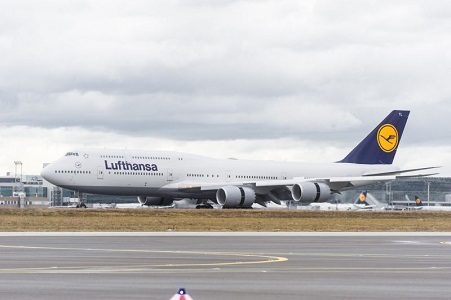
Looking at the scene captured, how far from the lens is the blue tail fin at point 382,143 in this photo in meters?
93.0

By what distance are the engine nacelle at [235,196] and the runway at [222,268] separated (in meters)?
39.3

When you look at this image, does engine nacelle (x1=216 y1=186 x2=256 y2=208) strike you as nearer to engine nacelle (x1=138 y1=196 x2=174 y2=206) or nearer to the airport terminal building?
engine nacelle (x1=138 y1=196 x2=174 y2=206)

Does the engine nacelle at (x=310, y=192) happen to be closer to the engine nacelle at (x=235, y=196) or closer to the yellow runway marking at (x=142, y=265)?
the engine nacelle at (x=235, y=196)

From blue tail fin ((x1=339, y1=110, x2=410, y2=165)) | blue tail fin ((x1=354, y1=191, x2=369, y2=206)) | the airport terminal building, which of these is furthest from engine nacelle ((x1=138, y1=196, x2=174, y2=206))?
blue tail fin ((x1=354, y1=191, x2=369, y2=206))

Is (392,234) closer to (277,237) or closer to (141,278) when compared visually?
(277,237)

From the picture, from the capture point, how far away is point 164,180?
267 feet

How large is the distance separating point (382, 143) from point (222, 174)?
16.9 meters

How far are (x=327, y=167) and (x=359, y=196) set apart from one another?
140 ft

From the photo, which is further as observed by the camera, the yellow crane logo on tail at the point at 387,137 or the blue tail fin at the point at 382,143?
the yellow crane logo on tail at the point at 387,137

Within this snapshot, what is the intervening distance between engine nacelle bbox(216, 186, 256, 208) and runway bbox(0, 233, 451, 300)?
39349 millimetres

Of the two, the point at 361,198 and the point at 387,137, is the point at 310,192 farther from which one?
the point at 361,198

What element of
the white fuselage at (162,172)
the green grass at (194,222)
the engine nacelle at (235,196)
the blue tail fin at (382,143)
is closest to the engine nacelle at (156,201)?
the white fuselage at (162,172)

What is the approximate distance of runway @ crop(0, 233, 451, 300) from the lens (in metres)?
19.1

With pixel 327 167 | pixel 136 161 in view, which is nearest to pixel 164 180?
pixel 136 161
